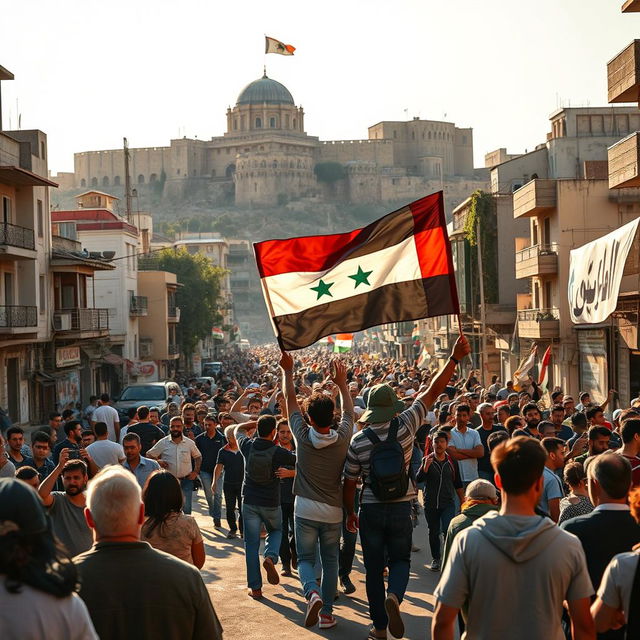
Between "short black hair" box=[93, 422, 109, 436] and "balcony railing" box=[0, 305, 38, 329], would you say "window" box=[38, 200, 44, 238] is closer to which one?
"balcony railing" box=[0, 305, 38, 329]

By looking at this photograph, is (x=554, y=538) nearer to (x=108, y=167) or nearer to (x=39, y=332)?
(x=39, y=332)

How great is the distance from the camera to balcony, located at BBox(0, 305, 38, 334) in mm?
28341

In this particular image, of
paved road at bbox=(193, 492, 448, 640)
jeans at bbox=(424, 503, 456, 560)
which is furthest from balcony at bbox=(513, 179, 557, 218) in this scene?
jeans at bbox=(424, 503, 456, 560)

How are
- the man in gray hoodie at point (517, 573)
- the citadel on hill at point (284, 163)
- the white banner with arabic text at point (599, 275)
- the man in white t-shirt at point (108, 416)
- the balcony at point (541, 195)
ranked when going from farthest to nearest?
1. the citadel on hill at point (284, 163)
2. the balcony at point (541, 195)
3. the man in white t-shirt at point (108, 416)
4. the white banner with arabic text at point (599, 275)
5. the man in gray hoodie at point (517, 573)

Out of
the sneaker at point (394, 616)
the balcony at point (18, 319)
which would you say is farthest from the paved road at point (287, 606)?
the balcony at point (18, 319)

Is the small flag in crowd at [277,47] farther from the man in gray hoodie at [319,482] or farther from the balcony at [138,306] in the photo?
the man in gray hoodie at [319,482]

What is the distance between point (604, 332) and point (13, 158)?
52.9 ft

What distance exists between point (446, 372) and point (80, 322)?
98.5 ft

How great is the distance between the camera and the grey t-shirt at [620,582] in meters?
4.13

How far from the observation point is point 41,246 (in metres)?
33.2

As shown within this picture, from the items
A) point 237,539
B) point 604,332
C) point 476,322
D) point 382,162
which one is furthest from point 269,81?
point 237,539

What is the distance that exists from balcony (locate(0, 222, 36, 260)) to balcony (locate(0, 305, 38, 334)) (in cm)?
139

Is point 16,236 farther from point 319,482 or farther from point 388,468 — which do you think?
point 388,468

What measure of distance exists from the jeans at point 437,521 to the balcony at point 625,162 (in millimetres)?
11454
